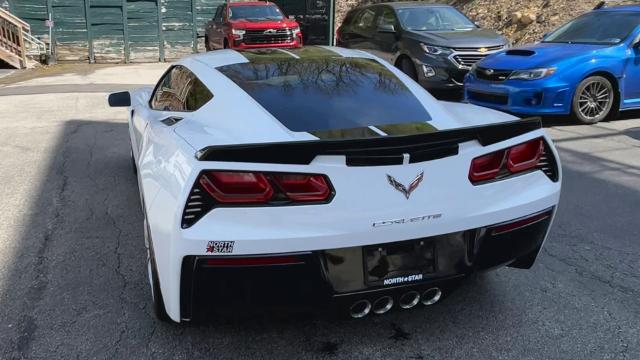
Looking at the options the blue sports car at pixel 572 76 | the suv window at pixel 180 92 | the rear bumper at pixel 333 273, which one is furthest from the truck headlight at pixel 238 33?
the rear bumper at pixel 333 273

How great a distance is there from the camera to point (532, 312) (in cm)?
332

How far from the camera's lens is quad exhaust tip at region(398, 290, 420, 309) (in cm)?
276

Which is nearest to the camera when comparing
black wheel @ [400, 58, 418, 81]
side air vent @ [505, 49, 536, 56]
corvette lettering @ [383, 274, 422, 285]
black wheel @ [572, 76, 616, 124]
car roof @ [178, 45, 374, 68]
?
corvette lettering @ [383, 274, 422, 285]

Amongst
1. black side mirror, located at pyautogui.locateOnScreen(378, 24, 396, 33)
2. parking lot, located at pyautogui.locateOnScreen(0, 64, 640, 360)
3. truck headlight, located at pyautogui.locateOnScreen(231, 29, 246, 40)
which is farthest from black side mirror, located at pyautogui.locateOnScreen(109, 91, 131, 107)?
truck headlight, located at pyautogui.locateOnScreen(231, 29, 246, 40)

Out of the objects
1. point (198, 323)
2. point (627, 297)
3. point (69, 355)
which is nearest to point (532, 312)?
point (627, 297)

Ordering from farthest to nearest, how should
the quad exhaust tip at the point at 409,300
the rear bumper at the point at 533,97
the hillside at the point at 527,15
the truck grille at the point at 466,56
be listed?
the hillside at the point at 527,15, the truck grille at the point at 466,56, the rear bumper at the point at 533,97, the quad exhaust tip at the point at 409,300

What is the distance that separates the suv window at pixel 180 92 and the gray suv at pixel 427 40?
6.30 metres

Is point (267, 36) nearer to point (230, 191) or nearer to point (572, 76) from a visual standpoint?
point (572, 76)

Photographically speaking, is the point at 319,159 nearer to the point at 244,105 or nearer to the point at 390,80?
the point at 244,105

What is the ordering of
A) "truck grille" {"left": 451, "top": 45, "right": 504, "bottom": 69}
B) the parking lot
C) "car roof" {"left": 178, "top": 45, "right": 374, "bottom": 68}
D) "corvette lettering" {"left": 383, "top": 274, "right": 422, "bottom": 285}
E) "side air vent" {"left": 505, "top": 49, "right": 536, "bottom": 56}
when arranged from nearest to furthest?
"corvette lettering" {"left": 383, "top": 274, "right": 422, "bottom": 285}
the parking lot
"car roof" {"left": 178, "top": 45, "right": 374, "bottom": 68}
"side air vent" {"left": 505, "top": 49, "right": 536, "bottom": 56}
"truck grille" {"left": 451, "top": 45, "right": 504, "bottom": 69}

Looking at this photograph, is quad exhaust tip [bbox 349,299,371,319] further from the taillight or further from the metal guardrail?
the metal guardrail

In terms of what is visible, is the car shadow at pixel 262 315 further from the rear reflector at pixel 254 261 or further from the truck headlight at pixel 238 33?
the truck headlight at pixel 238 33

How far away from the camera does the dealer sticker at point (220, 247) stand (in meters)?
2.42

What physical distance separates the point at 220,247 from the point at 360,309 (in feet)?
2.40
